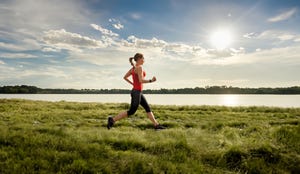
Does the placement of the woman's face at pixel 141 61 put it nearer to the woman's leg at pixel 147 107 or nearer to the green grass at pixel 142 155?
the woman's leg at pixel 147 107

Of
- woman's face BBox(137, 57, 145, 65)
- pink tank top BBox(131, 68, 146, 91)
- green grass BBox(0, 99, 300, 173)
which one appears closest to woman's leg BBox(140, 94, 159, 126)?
pink tank top BBox(131, 68, 146, 91)

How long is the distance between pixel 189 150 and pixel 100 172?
2315 mm

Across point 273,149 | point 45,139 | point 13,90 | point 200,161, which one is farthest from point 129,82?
point 13,90

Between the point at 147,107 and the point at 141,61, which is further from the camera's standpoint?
the point at 147,107

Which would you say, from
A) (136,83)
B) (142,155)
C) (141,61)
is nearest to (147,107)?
(136,83)

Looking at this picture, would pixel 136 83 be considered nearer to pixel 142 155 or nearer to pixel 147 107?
pixel 147 107

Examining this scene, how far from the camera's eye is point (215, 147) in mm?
6426

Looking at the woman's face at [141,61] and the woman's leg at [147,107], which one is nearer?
the woman's face at [141,61]

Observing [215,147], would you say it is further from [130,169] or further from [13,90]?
[13,90]

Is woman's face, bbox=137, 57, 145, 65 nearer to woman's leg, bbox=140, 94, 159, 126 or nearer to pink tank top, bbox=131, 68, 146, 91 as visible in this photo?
pink tank top, bbox=131, 68, 146, 91

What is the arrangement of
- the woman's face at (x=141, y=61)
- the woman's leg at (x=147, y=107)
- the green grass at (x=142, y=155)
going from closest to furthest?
1. the green grass at (x=142, y=155)
2. the woman's face at (x=141, y=61)
3. the woman's leg at (x=147, y=107)

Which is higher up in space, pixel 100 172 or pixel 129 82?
pixel 129 82

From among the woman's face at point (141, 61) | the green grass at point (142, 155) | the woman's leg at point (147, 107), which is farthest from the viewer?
the woman's leg at point (147, 107)

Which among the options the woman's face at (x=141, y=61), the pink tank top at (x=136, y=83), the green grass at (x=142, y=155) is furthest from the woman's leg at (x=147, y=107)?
the green grass at (x=142, y=155)
